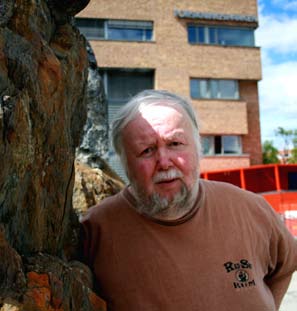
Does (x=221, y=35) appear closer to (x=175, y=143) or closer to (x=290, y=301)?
(x=290, y=301)

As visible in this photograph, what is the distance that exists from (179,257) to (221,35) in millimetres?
21551

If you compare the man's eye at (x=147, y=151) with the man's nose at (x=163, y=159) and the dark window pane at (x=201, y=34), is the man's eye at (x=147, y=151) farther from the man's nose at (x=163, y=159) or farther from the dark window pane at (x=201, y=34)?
the dark window pane at (x=201, y=34)

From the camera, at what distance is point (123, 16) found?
21.3 metres

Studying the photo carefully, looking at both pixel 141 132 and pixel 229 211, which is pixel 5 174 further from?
pixel 229 211

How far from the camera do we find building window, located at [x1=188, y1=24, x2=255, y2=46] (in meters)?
22.3

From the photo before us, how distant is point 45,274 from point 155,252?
772 mm

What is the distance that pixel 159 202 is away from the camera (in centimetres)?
250

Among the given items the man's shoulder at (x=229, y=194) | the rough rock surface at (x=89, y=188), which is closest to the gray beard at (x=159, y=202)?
the man's shoulder at (x=229, y=194)

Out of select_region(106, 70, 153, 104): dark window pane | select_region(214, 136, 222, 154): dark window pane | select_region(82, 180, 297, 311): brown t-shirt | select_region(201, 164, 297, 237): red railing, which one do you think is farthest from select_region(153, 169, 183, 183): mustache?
select_region(214, 136, 222, 154): dark window pane

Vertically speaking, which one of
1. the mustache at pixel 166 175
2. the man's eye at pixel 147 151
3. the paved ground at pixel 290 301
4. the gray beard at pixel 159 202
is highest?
the man's eye at pixel 147 151

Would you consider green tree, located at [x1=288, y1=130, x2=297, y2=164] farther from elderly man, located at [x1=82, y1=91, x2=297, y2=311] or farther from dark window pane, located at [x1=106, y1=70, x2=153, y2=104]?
elderly man, located at [x1=82, y1=91, x2=297, y2=311]

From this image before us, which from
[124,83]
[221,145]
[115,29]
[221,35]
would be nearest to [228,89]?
[221,35]

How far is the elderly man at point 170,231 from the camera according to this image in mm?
2301

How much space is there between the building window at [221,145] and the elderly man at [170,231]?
61.9ft
